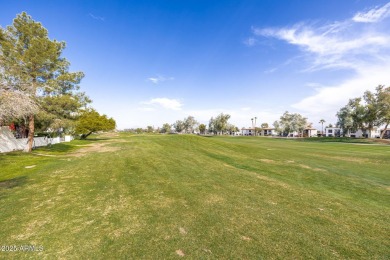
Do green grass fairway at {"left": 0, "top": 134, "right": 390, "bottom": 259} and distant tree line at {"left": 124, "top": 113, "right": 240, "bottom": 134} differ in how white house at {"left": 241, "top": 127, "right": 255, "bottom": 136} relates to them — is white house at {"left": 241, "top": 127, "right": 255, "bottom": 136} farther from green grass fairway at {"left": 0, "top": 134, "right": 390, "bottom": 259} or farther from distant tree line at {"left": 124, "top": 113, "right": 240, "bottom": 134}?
green grass fairway at {"left": 0, "top": 134, "right": 390, "bottom": 259}

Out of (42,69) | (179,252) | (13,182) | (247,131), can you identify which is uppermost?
(42,69)

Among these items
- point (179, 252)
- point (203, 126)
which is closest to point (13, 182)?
point (179, 252)

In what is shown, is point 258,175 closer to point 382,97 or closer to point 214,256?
point 214,256

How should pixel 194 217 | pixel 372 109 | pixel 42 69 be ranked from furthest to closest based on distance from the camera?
pixel 372 109 < pixel 42 69 < pixel 194 217

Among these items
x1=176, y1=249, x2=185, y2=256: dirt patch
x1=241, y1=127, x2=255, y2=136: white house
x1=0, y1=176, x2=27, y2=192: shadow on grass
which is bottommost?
x1=176, y1=249, x2=185, y2=256: dirt patch

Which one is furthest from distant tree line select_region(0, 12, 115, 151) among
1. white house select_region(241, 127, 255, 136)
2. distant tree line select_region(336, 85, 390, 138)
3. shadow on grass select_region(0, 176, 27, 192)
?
white house select_region(241, 127, 255, 136)

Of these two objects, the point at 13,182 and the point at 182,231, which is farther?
the point at 13,182

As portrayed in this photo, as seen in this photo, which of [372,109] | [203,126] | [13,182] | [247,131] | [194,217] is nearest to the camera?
[194,217]

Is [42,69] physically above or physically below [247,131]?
above

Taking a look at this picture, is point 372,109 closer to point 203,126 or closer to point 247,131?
point 203,126

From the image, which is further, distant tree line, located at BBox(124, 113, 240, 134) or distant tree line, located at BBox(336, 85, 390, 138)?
distant tree line, located at BBox(124, 113, 240, 134)

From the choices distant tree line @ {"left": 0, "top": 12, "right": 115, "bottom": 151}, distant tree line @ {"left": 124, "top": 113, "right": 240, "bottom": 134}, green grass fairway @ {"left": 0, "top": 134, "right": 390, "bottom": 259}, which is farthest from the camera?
distant tree line @ {"left": 124, "top": 113, "right": 240, "bottom": 134}

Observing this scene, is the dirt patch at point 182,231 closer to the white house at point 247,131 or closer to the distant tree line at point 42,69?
the distant tree line at point 42,69

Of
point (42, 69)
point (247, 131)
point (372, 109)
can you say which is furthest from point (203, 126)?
point (42, 69)
